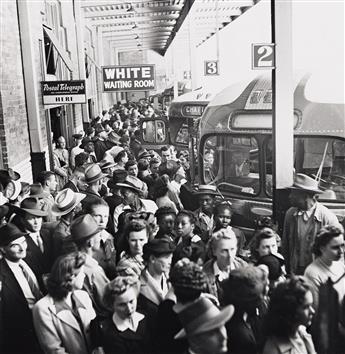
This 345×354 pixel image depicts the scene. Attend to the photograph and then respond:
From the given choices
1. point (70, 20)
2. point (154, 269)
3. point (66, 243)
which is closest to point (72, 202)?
point (66, 243)

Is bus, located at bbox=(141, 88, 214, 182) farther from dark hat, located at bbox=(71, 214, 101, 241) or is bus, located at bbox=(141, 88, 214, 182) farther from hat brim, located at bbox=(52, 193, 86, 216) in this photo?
dark hat, located at bbox=(71, 214, 101, 241)

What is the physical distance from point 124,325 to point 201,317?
2.14 feet

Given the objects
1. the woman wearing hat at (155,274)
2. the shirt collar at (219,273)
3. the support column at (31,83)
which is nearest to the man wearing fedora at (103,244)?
the woman wearing hat at (155,274)

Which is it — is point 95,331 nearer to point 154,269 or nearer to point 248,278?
Result: point 154,269

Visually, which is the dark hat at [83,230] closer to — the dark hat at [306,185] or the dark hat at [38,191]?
the dark hat at [38,191]

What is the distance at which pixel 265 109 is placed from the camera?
24.6 ft

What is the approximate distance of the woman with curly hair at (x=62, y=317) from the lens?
11.2 ft

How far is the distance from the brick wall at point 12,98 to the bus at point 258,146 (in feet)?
11.5

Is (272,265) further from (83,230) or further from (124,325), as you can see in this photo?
(83,230)

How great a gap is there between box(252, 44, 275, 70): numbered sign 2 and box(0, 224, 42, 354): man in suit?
3.49 metres

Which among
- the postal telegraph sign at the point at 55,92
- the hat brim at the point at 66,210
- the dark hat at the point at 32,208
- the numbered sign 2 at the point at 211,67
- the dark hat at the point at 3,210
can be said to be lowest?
the hat brim at the point at 66,210

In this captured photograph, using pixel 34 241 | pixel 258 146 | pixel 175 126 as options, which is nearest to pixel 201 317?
pixel 34 241

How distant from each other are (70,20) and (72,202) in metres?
15.9

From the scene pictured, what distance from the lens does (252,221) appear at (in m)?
7.57
